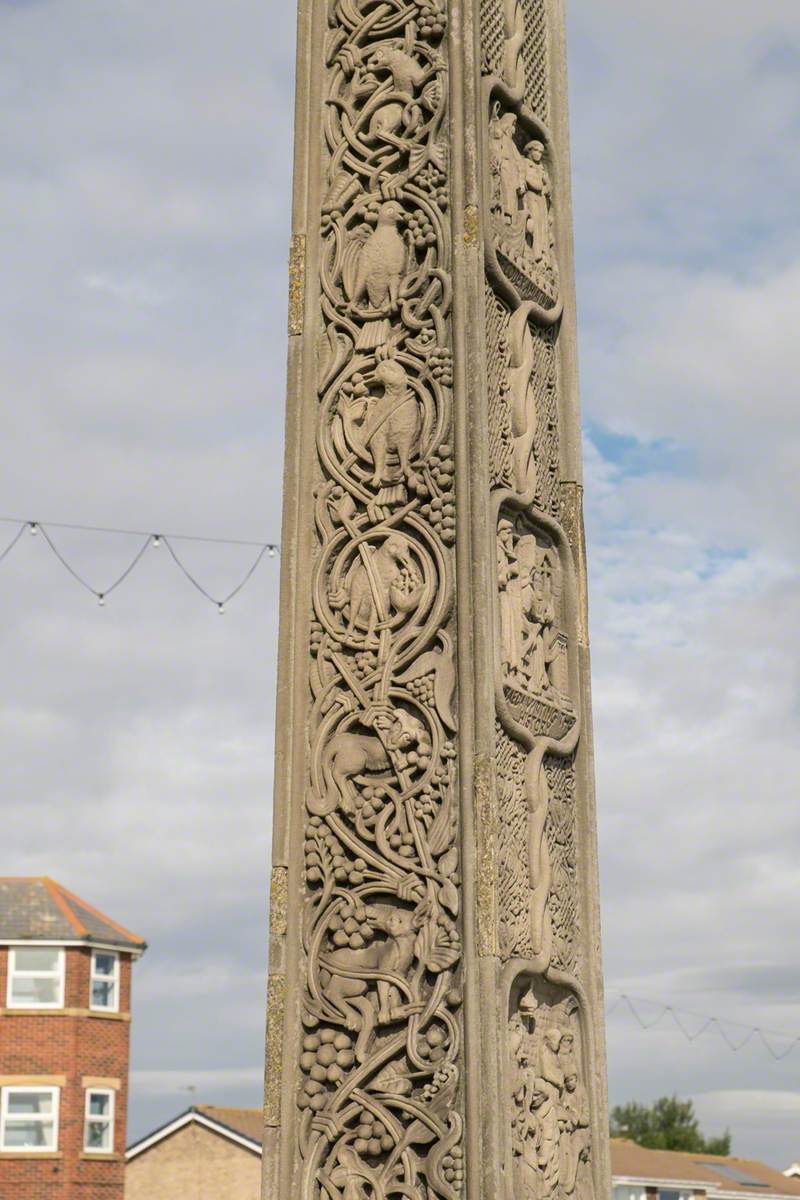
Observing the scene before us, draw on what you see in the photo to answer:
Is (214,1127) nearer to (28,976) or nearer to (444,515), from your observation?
(28,976)

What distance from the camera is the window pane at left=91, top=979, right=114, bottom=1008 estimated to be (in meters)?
31.2

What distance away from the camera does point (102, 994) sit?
31359mm

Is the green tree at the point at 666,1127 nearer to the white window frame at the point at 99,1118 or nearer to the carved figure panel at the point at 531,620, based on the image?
the white window frame at the point at 99,1118

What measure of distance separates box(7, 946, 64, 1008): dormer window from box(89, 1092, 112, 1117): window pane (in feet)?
5.33

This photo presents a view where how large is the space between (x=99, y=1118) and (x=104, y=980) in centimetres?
220

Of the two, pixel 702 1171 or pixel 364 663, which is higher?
pixel 364 663

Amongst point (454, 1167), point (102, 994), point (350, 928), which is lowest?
point (454, 1167)

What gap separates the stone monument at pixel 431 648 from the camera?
5141 millimetres

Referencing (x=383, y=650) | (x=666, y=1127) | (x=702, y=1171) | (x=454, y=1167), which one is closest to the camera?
(x=454, y=1167)

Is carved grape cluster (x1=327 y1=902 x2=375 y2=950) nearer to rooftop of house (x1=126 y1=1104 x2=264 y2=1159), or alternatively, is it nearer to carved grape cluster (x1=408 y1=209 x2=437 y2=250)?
carved grape cluster (x1=408 y1=209 x2=437 y2=250)

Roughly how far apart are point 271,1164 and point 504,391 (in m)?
2.35

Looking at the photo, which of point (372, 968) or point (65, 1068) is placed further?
point (65, 1068)

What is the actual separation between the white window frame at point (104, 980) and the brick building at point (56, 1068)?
0.08ft

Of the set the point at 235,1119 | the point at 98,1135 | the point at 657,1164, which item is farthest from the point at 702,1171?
the point at 98,1135
